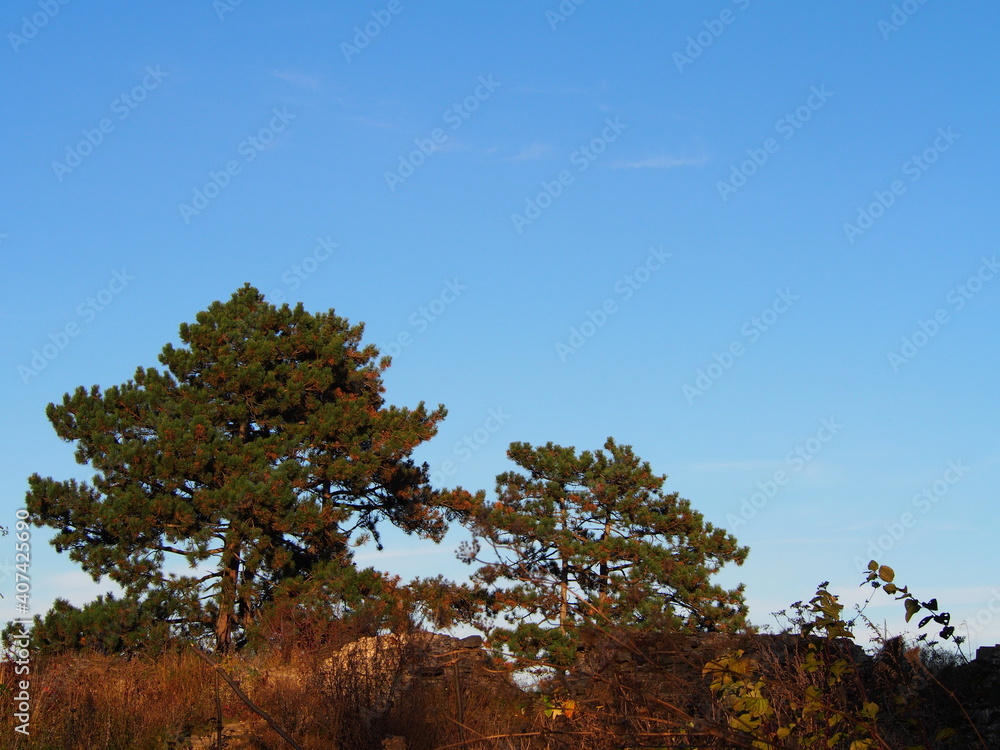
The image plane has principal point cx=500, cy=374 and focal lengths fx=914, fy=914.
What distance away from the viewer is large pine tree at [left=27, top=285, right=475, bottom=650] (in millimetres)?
20656

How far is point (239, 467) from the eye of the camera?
69.5 feet

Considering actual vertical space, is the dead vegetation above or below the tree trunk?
below

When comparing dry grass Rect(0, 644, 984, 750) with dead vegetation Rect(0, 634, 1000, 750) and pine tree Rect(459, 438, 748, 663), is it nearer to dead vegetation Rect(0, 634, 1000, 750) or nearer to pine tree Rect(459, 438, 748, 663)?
dead vegetation Rect(0, 634, 1000, 750)

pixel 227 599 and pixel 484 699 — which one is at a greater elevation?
pixel 227 599

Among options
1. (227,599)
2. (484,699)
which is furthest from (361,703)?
(227,599)

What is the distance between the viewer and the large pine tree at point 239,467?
67.8ft

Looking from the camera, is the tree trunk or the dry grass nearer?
the dry grass

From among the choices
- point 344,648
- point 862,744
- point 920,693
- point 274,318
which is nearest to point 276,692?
point 344,648

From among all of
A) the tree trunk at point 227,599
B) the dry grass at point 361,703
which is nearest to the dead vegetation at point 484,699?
the dry grass at point 361,703

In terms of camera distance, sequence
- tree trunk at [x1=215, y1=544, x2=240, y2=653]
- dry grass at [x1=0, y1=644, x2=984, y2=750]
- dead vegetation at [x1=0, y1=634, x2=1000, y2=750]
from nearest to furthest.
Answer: dead vegetation at [x1=0, y1=634, x2=1000, y2=750] < dry grass at [x1=0, y1=644, x2=984, y2=750] < tree trunk at [x1=215, y1=544, x2=240, y2=653]

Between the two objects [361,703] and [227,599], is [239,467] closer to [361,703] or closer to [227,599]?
[227,599]

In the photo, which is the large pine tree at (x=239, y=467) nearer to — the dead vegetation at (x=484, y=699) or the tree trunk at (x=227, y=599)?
the tree trunk at (x=227, y=599)

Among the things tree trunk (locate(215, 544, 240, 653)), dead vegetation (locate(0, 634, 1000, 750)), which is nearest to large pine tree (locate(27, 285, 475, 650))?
tree trunk (locate(215, 544, 240, 653))

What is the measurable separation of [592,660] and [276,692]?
4.64 metres
